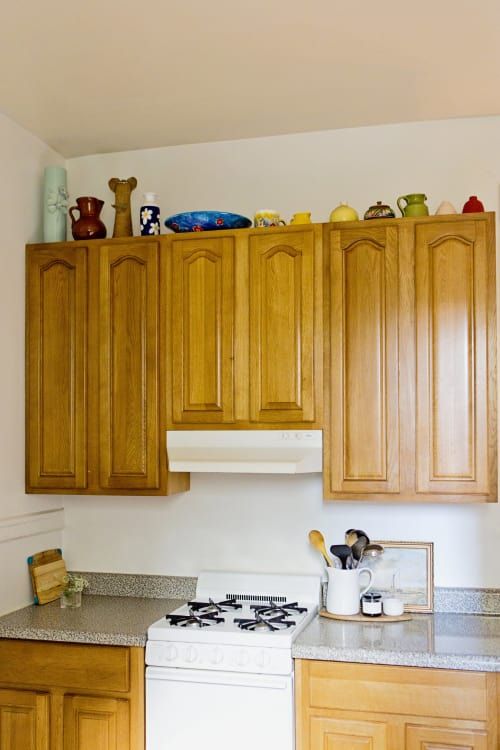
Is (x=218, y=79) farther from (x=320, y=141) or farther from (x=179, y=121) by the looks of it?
(x=320, y=141)

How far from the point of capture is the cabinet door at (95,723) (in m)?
2.69

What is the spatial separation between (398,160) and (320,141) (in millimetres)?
321

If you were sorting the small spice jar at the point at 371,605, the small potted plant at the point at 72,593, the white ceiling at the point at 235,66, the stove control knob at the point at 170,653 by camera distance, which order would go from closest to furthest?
1. the white ceiling at the point at 235,66
2. the stove control knob at the point at 170,653
3. the small spice jar at the point at 371,605
4. the small potted plant at the point at 72,593

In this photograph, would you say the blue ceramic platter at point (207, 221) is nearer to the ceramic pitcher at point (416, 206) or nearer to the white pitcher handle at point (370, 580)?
the ceramic pitcher at point (416, 206)

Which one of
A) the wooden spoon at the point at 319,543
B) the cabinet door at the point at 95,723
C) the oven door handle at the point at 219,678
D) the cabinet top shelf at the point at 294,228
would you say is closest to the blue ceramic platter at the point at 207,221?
the cabinet top shelf at the point at 294,228

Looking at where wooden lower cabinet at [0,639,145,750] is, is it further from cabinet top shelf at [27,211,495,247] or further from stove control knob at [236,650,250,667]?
cabinet top shelf at [27,211,495,247]

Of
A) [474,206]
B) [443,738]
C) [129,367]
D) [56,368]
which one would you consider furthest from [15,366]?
[443,738]

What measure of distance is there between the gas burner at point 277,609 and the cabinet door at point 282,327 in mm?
676

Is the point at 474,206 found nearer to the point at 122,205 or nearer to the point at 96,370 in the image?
the point at 122,205

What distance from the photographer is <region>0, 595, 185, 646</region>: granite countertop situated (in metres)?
2.72

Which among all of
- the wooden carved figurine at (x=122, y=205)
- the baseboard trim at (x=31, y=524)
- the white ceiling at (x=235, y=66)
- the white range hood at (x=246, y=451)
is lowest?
the baseboard trim at (x=31, y=524)

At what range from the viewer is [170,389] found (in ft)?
9.84

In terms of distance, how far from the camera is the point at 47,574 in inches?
126

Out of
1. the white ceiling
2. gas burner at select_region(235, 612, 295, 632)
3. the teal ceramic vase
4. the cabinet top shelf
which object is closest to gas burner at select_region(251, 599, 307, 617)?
gas burner at select_region(235, 612, 295, 632)
